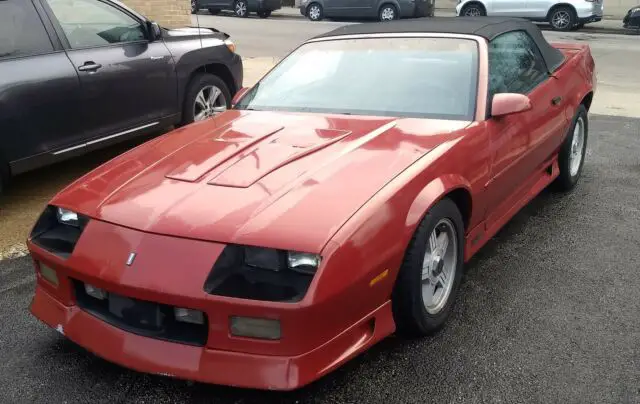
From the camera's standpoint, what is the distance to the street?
2.63m

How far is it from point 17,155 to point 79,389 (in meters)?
2.61

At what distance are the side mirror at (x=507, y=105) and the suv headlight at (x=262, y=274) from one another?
5.36 ft

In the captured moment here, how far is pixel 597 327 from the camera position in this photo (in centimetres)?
312

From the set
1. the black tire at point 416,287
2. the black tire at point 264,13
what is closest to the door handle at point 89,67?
the black tire at point 416,287

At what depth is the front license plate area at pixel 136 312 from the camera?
245 centimetres

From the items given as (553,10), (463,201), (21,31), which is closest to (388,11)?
(553,10)

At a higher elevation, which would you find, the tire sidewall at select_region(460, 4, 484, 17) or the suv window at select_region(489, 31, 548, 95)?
the suv window at select_region(489, 31, 548, 95)

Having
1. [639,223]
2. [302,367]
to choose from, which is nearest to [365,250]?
[302,367]

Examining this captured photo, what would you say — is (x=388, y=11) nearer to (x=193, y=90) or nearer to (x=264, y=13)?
(x=264, y=13)

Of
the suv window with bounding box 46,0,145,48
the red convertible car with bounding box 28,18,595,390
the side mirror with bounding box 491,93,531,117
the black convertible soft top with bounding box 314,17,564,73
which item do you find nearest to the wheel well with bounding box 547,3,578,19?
the black convertible soft top with bounding box 314,17,564,73

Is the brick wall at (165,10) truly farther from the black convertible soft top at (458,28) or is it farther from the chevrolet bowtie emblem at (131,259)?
the chevrolet bowtie emblem at (131,259)

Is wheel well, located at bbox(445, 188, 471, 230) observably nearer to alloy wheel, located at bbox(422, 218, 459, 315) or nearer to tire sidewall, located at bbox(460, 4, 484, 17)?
alloy wheel, located at bbox(422, 218, 459, 315)

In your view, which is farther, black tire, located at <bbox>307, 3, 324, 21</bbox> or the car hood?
black tire, located at <bbox>307, 3, 324, 21</bbox>

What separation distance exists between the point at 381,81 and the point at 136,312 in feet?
6.68
